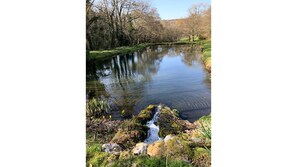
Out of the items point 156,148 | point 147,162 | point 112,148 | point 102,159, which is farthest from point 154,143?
point 102,159

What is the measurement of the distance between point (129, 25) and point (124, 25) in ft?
0.19

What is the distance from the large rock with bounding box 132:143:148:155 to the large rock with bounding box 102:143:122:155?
15cm

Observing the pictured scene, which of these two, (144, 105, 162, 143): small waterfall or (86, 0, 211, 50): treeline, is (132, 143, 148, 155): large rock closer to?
(144, 105, 162, 143): small waterfall

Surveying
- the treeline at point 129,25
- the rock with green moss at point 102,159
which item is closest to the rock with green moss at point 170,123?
the rock with green moss at point 102,159

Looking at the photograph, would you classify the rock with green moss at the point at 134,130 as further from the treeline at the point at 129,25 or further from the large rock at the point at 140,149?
the treeline at the point at 129,25

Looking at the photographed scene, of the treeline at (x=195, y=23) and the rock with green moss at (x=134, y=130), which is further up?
the treeline at (x=195, y=23)

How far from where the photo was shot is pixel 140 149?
12.4 ft

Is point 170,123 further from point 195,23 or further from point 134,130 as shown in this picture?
point 195,23

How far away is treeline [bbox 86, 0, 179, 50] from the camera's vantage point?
399 cm

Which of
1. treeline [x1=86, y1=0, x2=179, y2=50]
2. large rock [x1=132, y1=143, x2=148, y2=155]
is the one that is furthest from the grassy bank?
treeline [x1=86, y1=0, x2=179, y2=50]

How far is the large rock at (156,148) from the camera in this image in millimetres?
3727
